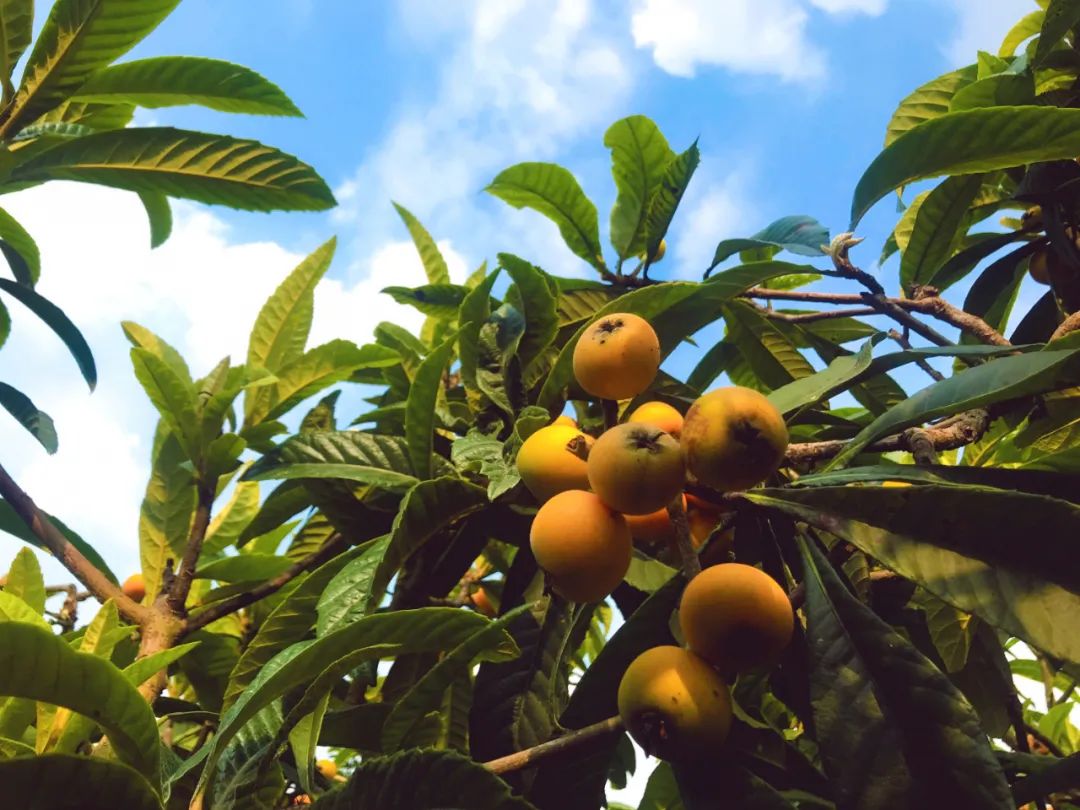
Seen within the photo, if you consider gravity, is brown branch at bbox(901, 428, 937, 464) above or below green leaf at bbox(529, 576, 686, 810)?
above

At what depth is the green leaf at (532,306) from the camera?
1546 millimetres

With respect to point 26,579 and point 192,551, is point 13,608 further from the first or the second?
point 192,551

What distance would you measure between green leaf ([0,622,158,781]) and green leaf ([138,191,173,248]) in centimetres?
178

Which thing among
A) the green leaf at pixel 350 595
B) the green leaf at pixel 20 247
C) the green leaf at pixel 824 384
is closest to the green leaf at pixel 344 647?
the green leaf at pixel 350 595

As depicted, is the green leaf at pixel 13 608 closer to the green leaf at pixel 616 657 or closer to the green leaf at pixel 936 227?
the green leaf at pixel 616 657

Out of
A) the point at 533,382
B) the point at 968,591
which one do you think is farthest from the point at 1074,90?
the point at 968,591

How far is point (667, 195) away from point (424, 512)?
95 cm

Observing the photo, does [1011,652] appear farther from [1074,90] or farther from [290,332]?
[290,332]

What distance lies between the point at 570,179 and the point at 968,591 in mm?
1369

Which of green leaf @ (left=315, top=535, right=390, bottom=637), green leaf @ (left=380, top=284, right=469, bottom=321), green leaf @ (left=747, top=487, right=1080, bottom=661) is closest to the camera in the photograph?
green leaf @ (left=747, top=487, right=1080, bottom=661)

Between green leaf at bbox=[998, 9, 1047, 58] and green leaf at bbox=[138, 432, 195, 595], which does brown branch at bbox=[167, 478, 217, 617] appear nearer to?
green leaf at bbox=[138, 432, 195, 595]

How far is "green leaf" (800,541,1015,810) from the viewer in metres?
0.80

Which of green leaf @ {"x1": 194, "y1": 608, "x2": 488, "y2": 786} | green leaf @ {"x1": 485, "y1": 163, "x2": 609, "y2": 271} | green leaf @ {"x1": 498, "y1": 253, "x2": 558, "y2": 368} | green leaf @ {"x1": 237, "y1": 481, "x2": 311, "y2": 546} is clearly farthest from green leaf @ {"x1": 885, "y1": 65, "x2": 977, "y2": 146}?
green leaf @ {"x1": 194, "y1": 608, "x2": 488, "y2": 786}

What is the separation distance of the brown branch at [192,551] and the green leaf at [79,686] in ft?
2.70
